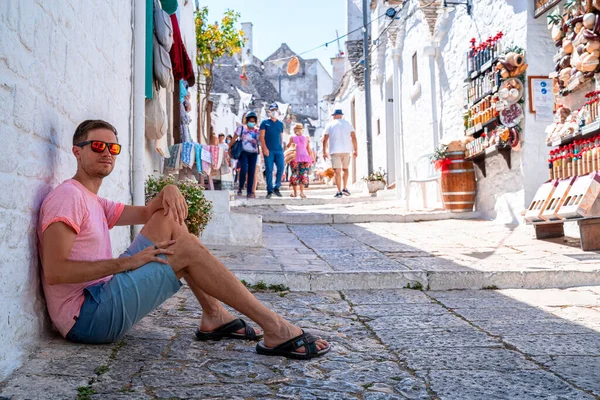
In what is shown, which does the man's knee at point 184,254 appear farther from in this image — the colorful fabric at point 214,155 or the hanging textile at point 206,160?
the colorful fabric at point 214,155

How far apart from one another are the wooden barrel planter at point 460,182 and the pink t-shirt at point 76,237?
7685 millimetres

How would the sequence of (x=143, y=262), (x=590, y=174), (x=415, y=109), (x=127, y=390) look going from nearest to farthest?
(x=127, y=390) < (x=143, y=262) < (x=590, y=174) < (x=415, y=109)

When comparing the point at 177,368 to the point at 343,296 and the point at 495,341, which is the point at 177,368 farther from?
the point at 343,296

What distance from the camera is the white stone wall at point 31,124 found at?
2.50m

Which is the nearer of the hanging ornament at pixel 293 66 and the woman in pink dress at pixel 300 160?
the woman in pink dress at pixel 300 160

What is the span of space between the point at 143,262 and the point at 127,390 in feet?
2.12

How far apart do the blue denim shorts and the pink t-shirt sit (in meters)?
0.04

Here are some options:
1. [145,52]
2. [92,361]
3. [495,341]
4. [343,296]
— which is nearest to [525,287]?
[343,296]

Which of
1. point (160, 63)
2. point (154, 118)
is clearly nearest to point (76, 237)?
point (154, 118)

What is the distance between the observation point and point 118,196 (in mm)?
5098

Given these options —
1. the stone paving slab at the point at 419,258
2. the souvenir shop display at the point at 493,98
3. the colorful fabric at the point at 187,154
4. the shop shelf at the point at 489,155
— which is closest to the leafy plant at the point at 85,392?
the stone paving slab at the point at 419,258

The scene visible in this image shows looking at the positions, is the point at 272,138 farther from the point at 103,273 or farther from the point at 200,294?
the point at 103,273

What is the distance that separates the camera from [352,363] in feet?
9.60

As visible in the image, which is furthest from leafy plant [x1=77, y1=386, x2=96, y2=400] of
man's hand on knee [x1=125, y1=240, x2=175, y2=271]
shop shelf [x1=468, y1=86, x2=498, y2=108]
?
shop shelf [x1=468, y1=86, x2=498, y2=108]
